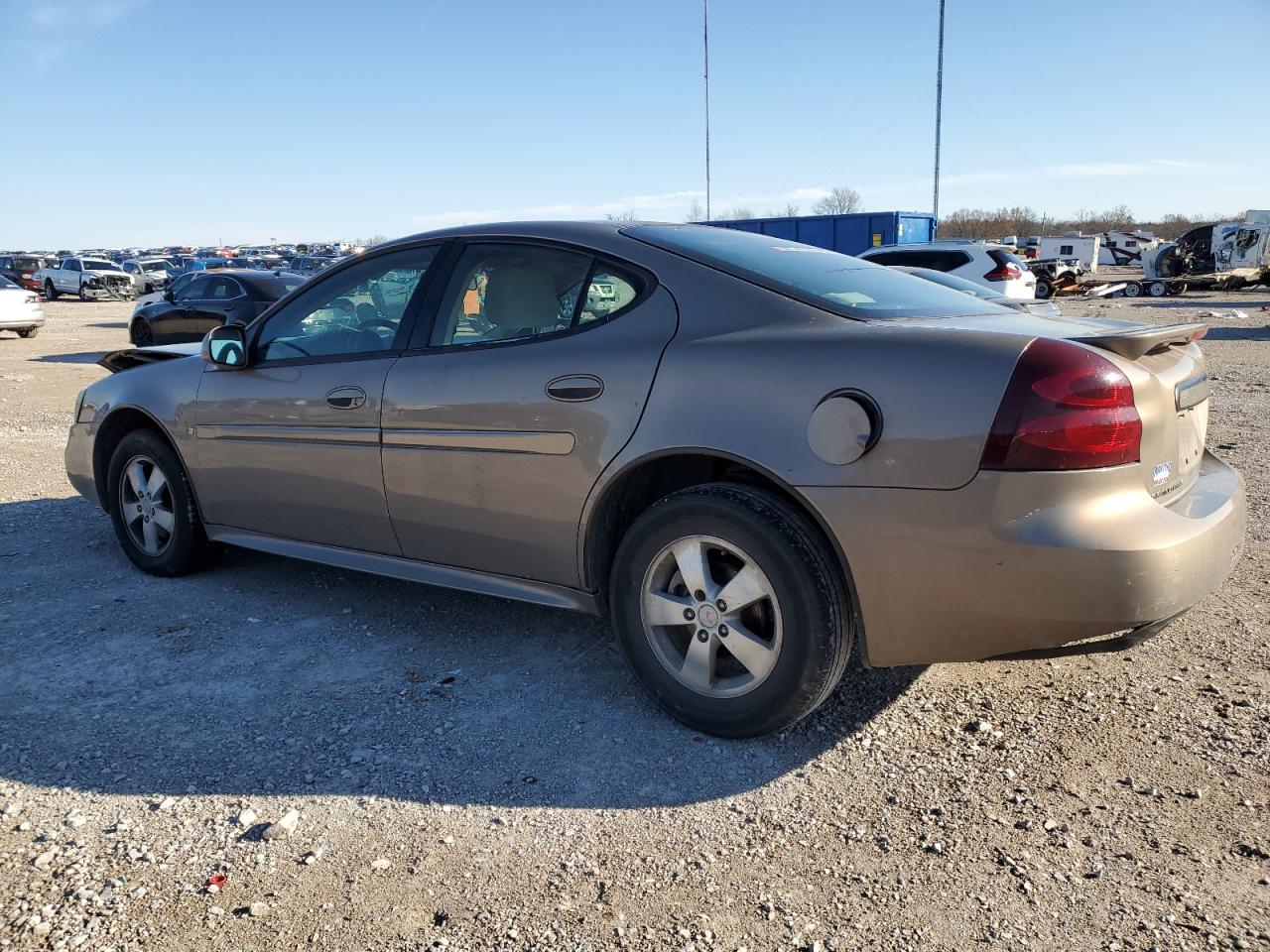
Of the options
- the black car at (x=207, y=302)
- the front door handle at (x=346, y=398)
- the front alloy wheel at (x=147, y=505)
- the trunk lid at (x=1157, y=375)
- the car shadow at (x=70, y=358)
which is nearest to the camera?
the trunk lid at (x=1157, y=375)

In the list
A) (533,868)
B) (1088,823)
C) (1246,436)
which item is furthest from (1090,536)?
(1246,436)

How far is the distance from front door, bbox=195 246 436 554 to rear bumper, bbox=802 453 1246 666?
6.18 ft

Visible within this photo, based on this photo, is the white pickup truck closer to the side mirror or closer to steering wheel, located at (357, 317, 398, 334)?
the side mirror

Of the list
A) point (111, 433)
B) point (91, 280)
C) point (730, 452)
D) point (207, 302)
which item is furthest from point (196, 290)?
point (91, 280)

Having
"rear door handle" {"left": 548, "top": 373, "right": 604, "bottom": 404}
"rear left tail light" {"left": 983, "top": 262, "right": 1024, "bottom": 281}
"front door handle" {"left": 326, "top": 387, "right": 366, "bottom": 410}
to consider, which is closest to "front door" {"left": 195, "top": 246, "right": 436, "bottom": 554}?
"front door handle" {"left": 326, "top": 387, "right": 366, "bottom": 410}

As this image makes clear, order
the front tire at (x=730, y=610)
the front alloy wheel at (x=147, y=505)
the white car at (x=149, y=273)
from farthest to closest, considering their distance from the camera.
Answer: the white car at (x=149, y=273), the front alloy wheel at (x=147, y=505), the front tire at (x=730, y=610)

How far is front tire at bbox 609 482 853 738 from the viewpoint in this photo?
2957mm

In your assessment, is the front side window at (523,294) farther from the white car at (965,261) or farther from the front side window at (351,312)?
the white car at (965,261)

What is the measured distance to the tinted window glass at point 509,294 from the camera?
362cm

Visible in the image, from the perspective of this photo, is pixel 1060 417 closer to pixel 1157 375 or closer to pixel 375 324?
pixel 1157 375

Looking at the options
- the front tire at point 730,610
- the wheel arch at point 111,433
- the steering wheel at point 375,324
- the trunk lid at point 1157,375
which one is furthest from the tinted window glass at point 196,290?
the trunk lid at point 1157,375

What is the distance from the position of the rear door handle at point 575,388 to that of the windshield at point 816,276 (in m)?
0.56

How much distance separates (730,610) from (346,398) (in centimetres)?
182

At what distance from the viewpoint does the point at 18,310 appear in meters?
21.0
